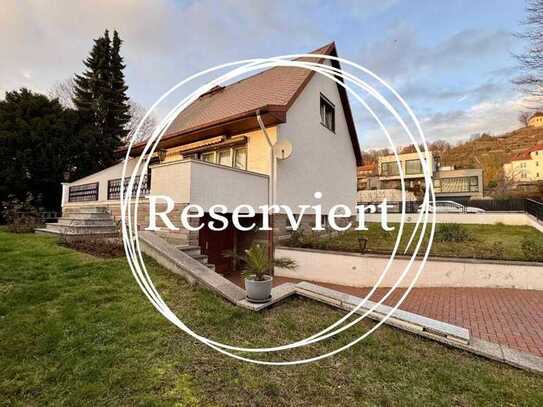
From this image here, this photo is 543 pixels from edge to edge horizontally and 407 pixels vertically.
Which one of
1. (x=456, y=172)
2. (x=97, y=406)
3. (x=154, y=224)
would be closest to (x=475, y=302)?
(x=97, y=406)

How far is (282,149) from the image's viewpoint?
8492 millimetres

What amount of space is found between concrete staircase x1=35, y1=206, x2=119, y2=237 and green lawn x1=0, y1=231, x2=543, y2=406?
4498 millimetres

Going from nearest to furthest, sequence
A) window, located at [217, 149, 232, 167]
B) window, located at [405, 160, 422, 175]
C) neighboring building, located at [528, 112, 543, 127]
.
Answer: window, located at [217, 149, 232, 167], neighboring building, located at [528, 112, 543, 127], window, located at [405, 160, 422, 175]

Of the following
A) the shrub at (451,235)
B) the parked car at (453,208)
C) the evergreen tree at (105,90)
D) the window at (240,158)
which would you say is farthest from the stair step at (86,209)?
the parked car at (453,208)

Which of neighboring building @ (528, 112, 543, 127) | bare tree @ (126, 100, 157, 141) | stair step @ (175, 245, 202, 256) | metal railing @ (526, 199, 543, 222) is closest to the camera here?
stair step @ (175, 245, 202, 256)

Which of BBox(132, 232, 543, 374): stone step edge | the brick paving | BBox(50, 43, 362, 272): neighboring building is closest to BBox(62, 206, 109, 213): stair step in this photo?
BBox(50, 43, 362, 272): neighboring building

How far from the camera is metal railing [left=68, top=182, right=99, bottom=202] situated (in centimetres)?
1191

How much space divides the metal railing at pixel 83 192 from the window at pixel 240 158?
620 cm

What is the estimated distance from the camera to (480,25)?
523cm

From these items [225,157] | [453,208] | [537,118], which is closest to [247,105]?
[225,157]

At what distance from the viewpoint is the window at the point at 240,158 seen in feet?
32.2

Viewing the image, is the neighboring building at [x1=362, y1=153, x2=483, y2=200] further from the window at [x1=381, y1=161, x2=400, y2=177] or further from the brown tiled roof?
the brown tiled roof

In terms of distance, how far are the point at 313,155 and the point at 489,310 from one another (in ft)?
25.0

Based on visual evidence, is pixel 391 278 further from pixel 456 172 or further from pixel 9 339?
pixel 456 172
